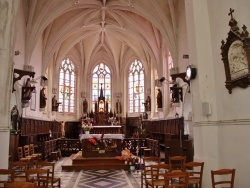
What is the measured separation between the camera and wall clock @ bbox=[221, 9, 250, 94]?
539 cm

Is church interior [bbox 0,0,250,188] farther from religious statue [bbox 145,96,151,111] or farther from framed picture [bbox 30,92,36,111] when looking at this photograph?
framed picture [bbox 30,92,36,111]

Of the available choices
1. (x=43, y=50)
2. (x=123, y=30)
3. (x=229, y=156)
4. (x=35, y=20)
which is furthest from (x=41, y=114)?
(x=229, y=156)

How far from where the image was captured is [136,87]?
23.7m

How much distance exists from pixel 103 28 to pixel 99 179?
46.8ft

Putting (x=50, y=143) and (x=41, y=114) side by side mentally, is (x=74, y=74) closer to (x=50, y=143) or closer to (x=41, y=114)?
(x=41, y=114)

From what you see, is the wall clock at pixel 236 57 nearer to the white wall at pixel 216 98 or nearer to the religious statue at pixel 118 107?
the white wall at pixel 216 98

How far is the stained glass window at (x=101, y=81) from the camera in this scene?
24567 mm

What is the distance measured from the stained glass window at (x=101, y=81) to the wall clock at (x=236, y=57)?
18.8 m

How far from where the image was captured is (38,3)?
1476 centimetres

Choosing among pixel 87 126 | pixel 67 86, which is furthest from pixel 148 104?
pixel 67 86

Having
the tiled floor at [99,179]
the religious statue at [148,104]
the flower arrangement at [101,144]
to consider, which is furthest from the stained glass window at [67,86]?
the tiled floor at [99,179]

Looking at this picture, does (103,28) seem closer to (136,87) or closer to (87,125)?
(136,87)

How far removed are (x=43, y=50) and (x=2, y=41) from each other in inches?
435

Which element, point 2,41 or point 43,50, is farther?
point 43,50
